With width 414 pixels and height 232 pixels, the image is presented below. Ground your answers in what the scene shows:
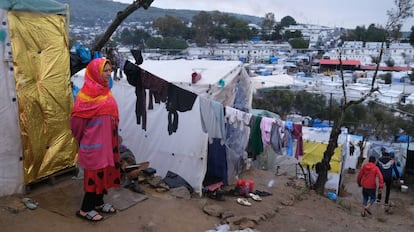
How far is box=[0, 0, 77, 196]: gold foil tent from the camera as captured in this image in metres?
4.09

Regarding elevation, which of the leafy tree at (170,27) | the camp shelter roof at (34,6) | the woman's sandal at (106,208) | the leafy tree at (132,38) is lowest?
the woman's sandal at (106,208)

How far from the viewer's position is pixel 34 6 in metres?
4.33

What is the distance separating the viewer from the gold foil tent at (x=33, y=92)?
4.09 metres

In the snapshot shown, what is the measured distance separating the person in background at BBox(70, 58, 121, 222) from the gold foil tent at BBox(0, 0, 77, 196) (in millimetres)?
745

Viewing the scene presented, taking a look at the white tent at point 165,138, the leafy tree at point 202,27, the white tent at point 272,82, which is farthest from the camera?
the leafy tree at point 202,27

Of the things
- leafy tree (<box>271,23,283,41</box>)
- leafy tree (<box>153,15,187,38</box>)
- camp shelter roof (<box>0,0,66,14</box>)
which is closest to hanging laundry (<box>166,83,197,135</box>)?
camp shelter roof (<box>0,0,66,14</box>)

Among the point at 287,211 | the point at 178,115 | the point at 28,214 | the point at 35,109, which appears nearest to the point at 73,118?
the point at 35,109

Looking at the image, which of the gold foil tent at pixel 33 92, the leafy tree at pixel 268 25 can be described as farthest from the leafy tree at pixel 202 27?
the gold foil tent at pixel 33 92

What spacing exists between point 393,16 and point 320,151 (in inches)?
205

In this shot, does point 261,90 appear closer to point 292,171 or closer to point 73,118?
point 292,171

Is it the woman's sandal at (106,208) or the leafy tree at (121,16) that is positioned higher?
the leafy tree at (121,16)

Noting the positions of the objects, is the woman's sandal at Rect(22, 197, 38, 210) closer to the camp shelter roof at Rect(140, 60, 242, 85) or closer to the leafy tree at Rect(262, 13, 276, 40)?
the camp shelter roof at Rect(140, 60, 242, 85)

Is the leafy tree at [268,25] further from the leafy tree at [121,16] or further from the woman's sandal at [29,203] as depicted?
the woman's sandal at [29,203]

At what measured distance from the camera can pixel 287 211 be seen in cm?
595
